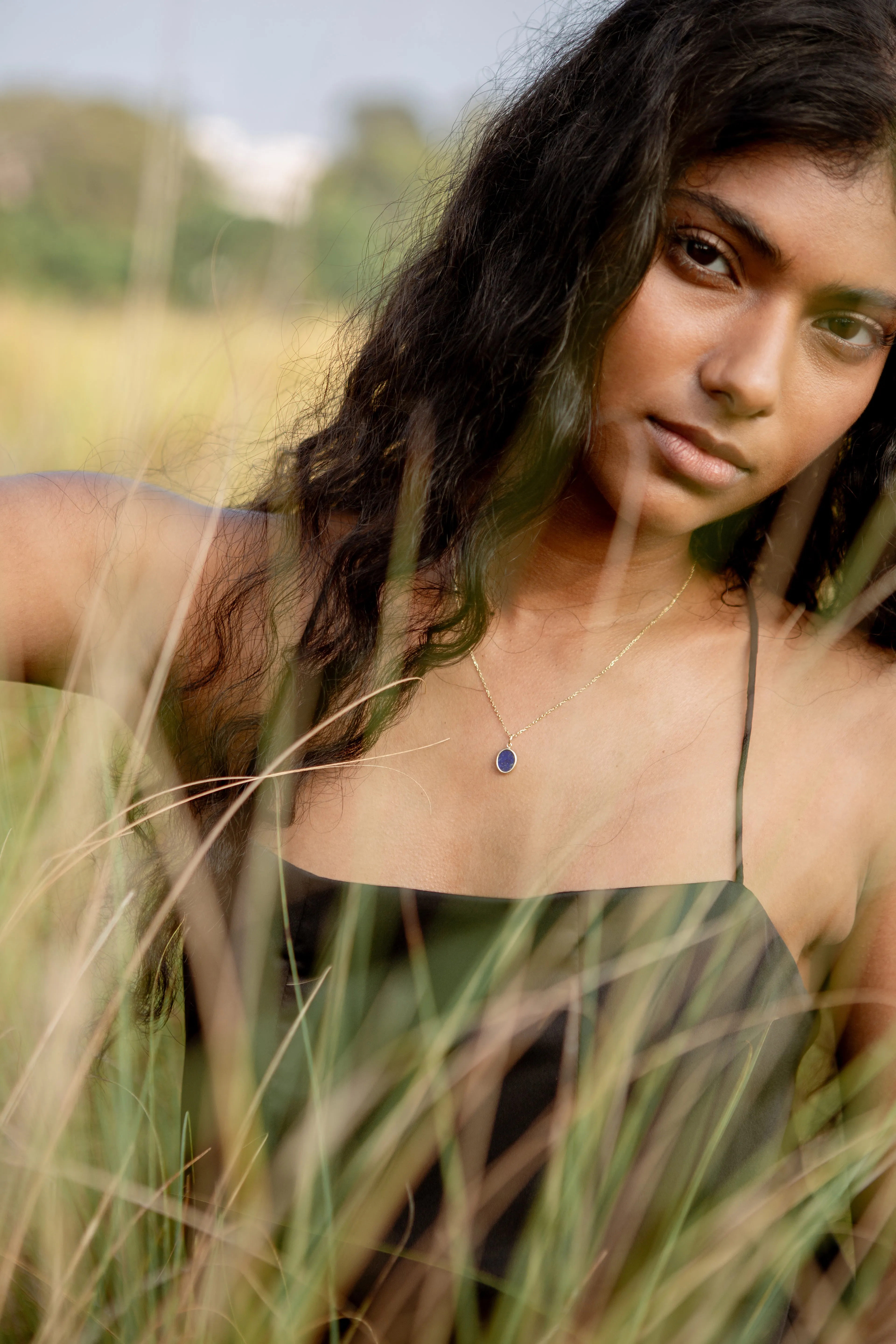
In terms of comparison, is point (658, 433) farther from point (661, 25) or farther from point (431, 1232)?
point (431, 1232)

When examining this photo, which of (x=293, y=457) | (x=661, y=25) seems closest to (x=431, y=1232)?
(x=293, y=457)

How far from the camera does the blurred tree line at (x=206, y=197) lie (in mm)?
1062

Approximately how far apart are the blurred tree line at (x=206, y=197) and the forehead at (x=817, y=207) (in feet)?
1.34

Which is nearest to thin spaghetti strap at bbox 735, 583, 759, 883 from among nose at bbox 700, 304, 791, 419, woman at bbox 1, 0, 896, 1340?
woman at bbox 1, 0, 896, 1340

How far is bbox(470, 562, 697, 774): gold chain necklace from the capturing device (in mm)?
1349

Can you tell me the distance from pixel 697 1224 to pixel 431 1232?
376mm

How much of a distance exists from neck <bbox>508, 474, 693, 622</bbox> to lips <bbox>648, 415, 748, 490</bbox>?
141 mm

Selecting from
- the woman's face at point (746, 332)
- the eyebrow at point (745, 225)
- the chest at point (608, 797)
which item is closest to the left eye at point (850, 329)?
the woman's face at point (746, 332)

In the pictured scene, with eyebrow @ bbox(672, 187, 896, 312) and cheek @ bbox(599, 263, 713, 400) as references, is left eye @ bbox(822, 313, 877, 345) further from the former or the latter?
cheek @ bbox(599, 263, 713, 400)

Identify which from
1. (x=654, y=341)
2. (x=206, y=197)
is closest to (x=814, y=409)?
(x=654, y=341)

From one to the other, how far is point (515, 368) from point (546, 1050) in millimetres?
751

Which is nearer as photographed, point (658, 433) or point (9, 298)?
point (658, 433)

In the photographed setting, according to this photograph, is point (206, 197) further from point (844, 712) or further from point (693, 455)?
point (844, 712)

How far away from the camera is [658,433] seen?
1182 mm
